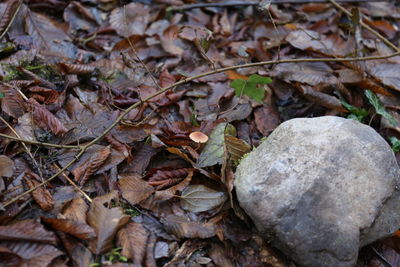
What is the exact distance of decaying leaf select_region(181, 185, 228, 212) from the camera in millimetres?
2582

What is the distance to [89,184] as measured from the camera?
8.61 feet

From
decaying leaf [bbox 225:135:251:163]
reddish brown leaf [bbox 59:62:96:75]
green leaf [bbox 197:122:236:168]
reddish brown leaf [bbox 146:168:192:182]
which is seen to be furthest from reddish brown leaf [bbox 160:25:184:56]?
reddish brown leaf [bbox 146:168:192:182]

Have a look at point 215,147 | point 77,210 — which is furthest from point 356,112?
point 77,210

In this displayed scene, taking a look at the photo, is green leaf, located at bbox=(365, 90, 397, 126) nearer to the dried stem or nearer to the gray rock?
the gray rock

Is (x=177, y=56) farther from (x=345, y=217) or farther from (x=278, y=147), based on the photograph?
(x=345, y=217)

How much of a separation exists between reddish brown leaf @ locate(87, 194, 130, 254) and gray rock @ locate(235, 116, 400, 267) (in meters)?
0.76

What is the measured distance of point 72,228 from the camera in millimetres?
2242

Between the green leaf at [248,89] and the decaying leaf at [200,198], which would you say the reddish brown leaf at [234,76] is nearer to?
the green leaf at [248,89]

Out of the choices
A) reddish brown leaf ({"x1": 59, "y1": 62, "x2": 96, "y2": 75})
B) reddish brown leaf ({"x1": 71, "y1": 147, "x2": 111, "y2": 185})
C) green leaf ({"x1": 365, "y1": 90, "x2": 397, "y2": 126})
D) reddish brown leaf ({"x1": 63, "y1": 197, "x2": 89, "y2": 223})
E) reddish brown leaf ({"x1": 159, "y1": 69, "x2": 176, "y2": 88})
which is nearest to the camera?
reddish brown leaf ({"x1": 63, "y1": 197, "x2": 89, "y2": 223})

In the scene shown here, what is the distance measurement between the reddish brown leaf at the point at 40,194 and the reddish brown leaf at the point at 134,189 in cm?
45

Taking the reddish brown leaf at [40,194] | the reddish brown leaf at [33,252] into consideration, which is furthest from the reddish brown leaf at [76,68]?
the reddish brown leaf at [33,252]

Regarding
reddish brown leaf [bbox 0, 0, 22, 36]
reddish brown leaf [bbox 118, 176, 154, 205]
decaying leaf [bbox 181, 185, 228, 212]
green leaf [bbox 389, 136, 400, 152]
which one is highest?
reddish brown leaf [bbox 0, 0, 22, 36]

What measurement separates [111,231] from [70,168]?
24.3 inches

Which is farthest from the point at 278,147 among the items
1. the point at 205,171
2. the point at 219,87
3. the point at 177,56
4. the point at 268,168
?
the point at 177,56
